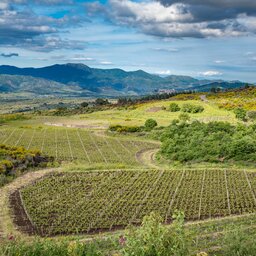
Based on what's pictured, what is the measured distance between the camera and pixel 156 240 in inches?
465

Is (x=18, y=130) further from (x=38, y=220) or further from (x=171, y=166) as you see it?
(x=38, y=220)

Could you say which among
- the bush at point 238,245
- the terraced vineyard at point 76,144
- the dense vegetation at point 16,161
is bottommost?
the terraced vineyard at point 76,144

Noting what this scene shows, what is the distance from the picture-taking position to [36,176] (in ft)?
124

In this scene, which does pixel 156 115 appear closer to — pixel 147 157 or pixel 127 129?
pixel 127 129

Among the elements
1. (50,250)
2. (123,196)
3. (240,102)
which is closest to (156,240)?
(50,250)

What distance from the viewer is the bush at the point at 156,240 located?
11.5 meters

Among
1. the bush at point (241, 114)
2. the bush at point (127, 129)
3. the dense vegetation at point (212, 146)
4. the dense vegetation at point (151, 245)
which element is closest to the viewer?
the dense vegetation at point (151, 245)

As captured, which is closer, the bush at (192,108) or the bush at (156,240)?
the bush at (156,240)

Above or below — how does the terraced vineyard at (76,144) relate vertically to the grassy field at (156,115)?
below

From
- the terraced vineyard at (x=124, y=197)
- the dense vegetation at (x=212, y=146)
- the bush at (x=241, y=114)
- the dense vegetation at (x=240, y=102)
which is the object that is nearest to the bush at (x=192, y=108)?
the dense vegetation at (x=240, y=102)

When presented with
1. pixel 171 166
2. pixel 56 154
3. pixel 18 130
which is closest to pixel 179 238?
pixel 171 166

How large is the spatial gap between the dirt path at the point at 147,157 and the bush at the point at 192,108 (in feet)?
126

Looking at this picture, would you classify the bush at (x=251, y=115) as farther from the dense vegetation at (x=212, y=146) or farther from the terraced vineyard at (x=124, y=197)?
the terraced vineyard at (x=124, y=197)

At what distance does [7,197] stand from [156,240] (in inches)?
870
